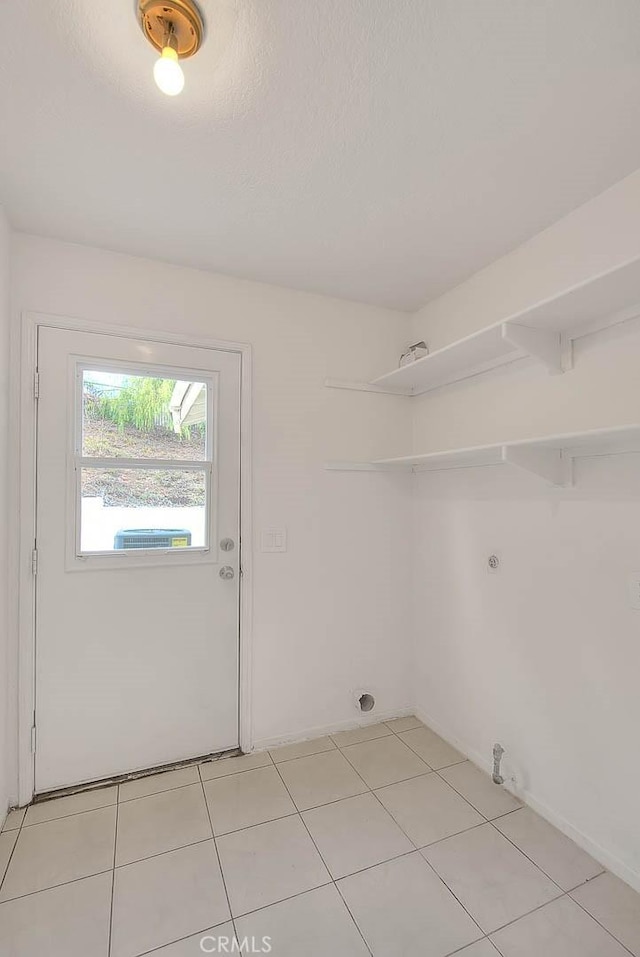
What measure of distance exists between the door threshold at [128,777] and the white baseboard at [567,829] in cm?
116

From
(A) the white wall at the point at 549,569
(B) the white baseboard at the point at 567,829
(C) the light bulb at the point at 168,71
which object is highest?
(C) the light bulb at the point at 168,71

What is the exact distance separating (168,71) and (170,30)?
0.12 m

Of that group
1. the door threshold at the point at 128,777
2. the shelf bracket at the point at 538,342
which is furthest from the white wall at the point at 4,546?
the shelf bracket at the point at 538,342

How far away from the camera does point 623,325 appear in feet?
5.15

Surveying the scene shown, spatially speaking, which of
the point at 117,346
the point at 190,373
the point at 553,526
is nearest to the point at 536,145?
the point at 553,526

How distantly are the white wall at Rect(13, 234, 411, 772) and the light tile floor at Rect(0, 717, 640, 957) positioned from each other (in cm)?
49

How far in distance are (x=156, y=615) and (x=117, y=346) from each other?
127 centimetres

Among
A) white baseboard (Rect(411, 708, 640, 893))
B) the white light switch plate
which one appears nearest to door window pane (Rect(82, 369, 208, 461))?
the white light switch plate

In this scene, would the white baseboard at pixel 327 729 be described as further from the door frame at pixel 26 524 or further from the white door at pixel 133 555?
the door frame at pixel 26 524

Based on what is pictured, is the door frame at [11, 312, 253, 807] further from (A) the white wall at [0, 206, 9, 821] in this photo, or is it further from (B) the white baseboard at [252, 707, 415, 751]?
(B) the white baseboard at [252, 707, 415, 751]

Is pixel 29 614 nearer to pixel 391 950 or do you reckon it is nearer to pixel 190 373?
pixel 190 373

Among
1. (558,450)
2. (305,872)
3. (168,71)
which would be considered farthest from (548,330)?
(305,872)

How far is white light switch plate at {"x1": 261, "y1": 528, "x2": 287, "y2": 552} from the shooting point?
7.70 feet

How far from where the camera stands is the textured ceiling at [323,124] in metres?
1.08
